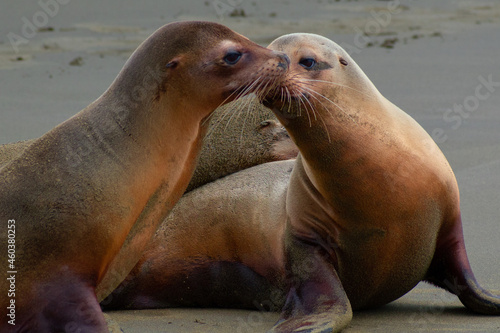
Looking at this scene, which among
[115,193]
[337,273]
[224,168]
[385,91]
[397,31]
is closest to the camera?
[115,193]

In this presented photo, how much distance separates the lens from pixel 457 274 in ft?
16.8

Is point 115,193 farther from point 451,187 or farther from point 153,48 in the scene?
point 451,187

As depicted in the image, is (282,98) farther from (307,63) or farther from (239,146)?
(239,146)

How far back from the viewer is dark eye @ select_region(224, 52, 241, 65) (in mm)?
4285

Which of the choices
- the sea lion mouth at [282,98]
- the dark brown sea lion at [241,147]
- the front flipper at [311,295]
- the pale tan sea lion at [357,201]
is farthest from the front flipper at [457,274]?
the dark brown sea lion at [241,147]

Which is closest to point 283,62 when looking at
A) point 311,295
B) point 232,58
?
point 232,58

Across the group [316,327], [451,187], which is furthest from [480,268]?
[316,327]

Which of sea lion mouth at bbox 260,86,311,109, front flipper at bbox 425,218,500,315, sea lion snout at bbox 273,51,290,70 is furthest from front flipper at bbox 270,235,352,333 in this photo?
sea lion snout at bbox 273,51,290,70

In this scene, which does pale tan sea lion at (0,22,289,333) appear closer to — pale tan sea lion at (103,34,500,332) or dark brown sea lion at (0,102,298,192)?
pale tan sea lion at (103,34,500,332)

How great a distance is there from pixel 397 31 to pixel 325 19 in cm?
99

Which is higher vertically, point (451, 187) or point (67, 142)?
point (67, 142)

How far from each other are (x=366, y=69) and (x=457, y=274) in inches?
240

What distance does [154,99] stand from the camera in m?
4.26

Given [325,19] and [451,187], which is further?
[325,19]
